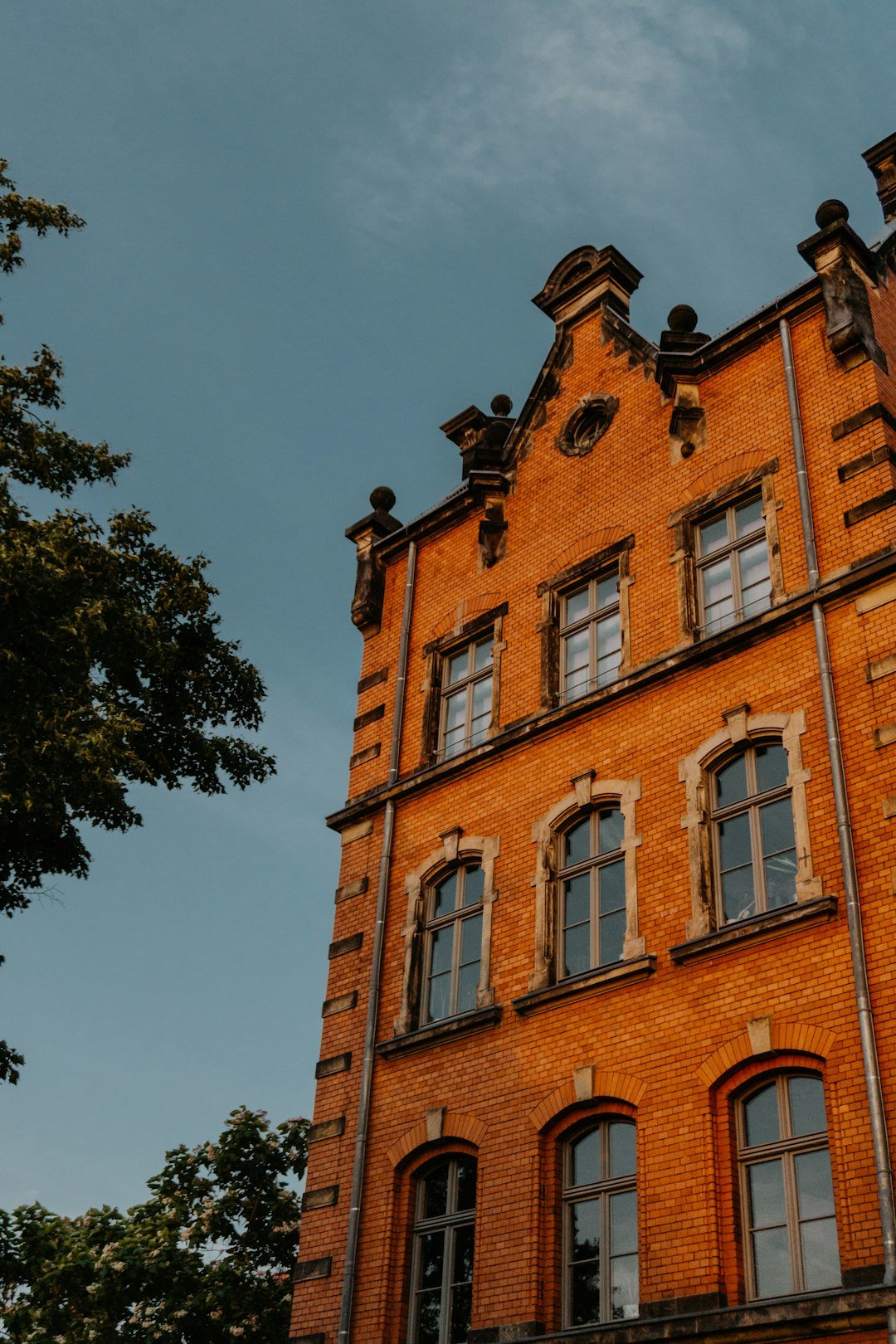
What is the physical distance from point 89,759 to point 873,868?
→ 28.5ft

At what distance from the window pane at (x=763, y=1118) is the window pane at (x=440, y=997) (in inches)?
176

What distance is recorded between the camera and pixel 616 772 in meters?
15.8

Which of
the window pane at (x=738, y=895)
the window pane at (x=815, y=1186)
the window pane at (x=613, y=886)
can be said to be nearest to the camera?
the window pane at (x=815, y=1186)

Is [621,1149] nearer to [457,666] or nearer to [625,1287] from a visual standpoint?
[625,1287]

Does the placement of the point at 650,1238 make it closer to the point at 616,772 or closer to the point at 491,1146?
the point at 491,1146

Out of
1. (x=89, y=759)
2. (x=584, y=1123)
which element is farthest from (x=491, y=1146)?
(x=89, y=759)

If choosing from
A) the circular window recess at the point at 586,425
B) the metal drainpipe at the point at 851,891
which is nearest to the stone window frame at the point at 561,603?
the circular window recess at the point at 586,425

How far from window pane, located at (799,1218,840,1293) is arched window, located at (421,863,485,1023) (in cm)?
510

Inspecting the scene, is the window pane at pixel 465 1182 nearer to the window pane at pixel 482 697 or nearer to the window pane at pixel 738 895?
the window pane at pixel 738 895

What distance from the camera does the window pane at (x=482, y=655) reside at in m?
19.0

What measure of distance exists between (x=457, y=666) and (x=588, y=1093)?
6.95m

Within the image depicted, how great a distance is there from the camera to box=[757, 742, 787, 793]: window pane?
1423 centimetres

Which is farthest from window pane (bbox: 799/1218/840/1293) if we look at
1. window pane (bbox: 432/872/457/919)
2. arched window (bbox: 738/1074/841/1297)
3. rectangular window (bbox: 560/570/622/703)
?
rectangular window (bbox: 560/570/622/703)

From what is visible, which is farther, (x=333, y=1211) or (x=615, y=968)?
(x=333, y=1211)
